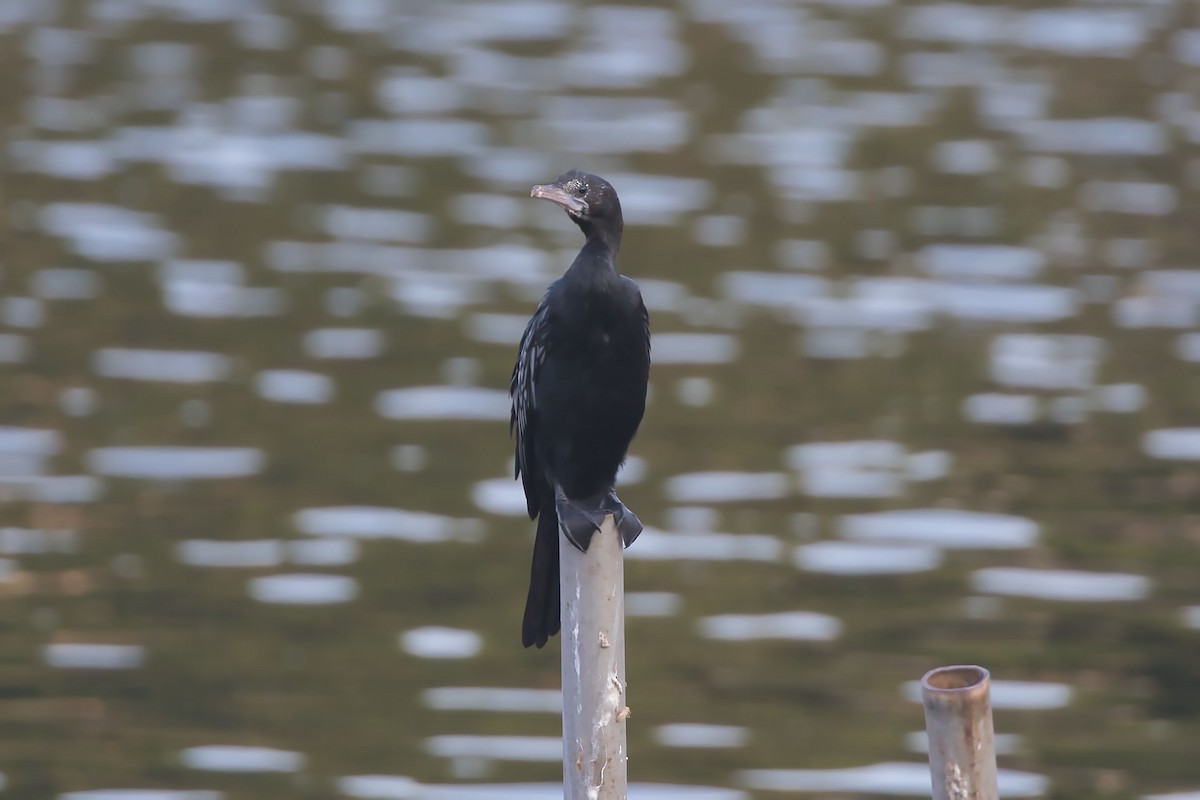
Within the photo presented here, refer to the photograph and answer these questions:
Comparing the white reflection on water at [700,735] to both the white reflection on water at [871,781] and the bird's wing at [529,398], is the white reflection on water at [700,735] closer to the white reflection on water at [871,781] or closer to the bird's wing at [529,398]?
the white reflection on water at [871,781]

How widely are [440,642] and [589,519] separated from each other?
6405 mm

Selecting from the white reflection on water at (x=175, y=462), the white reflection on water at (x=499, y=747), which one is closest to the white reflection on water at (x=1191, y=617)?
the white reflection on water at (x=499, y=747)

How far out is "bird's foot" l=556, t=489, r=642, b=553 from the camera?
5453mm

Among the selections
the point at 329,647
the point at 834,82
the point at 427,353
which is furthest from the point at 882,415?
the point at 834,82

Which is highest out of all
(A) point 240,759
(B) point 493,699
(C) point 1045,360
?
(C) point 1045,360

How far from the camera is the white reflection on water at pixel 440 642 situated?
11695 mm

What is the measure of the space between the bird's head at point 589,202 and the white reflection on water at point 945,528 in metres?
7.53

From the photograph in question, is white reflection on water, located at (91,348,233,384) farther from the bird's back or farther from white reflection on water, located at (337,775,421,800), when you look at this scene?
the bird's back

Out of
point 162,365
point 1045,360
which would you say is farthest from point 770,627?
point 162,365

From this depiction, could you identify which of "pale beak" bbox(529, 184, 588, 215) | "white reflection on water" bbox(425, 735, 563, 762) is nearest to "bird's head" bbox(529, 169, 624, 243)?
"pale beak" bbox(529, 184, 588, 215)

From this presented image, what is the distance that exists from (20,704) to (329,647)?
5.74 feet

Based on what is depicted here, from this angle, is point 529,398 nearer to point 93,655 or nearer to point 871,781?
point 871,781

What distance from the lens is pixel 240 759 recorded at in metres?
10.6

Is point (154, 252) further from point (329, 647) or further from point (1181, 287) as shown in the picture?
point (1181, 287)
